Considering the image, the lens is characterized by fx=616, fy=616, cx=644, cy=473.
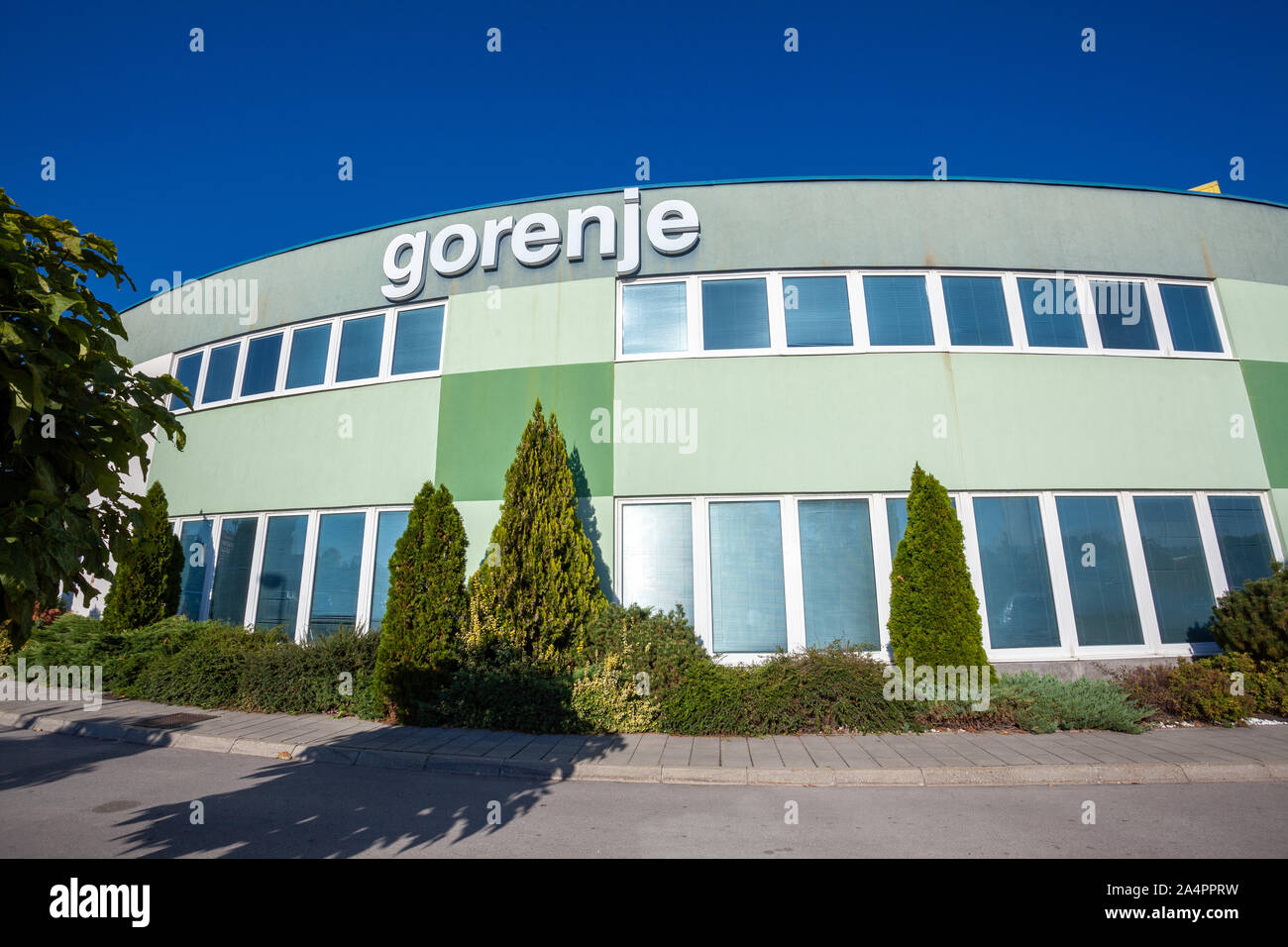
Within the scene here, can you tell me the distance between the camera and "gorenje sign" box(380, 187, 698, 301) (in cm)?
1066

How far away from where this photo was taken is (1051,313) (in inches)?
410

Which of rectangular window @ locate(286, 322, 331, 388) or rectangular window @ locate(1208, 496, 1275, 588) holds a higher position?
rectangular window @ locate(286, 322, 331, 388)

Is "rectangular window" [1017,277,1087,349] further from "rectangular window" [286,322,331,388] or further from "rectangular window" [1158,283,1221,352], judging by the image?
"rectangular window" [286,322,331,388]

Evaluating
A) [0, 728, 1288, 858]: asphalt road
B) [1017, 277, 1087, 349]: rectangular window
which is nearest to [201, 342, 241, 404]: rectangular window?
[0, 728, 1288, 858]: asphalt road

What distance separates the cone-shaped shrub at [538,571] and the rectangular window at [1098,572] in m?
7.21

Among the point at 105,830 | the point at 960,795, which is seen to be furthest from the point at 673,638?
the point at 105,830

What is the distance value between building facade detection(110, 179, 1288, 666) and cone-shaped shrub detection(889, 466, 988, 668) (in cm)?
91

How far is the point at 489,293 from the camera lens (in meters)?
11.2

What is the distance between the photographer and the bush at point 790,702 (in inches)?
292

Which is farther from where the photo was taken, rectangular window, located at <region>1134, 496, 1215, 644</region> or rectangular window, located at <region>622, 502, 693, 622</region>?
rectangular window, located at <region>622, 502, 693, 622</region>

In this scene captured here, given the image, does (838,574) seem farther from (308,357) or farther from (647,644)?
(308,357)

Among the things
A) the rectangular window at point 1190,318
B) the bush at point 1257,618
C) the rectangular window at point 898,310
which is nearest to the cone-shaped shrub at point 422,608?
the rectangular window at point 898,310

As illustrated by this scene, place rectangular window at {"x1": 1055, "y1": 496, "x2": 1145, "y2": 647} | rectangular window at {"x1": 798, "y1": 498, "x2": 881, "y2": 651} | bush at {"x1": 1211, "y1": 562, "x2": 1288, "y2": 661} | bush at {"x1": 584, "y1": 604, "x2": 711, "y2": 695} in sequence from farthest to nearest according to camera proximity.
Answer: rectangular window at {"x1": 1055, "y1": 496, "x2": 1145, "y2": 647} < rectangular window at {"x1": 798, "y1": 498, "x2": 881, "y2": 651} < bush at {"x1": 1211, "y1": 562, "x2": 1288, "y2": 661} < bush at {"x1": 584, "y1": 604, "x2": 711, "y2": 695}
